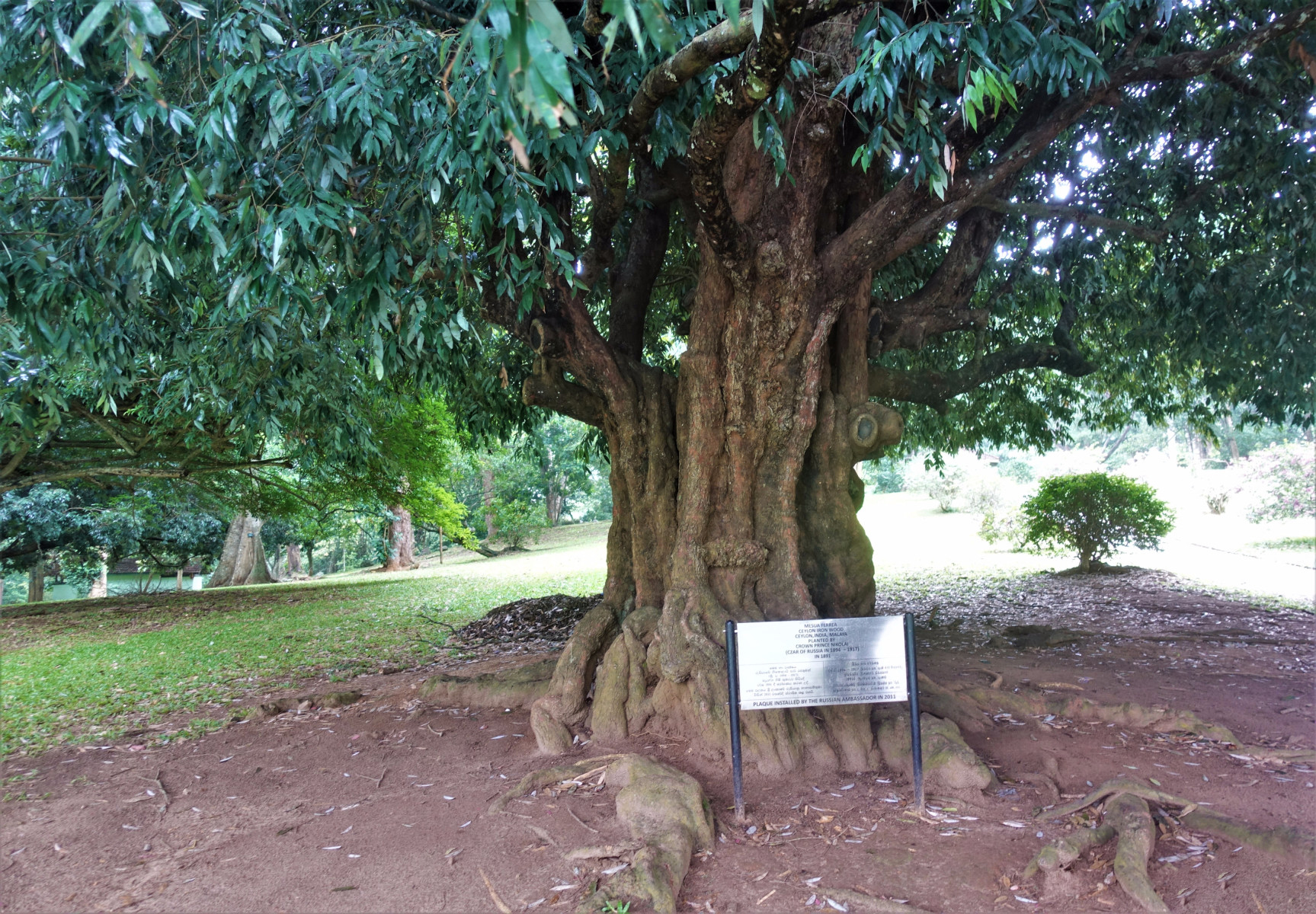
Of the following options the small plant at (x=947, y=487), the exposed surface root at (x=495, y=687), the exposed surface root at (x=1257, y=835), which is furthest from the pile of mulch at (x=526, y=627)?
the small plant at (x=947, y=487)

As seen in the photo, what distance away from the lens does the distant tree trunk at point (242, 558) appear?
24.1m

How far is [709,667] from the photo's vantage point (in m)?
5.41

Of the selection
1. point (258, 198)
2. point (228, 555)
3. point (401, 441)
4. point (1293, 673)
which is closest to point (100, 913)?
point (258, 198)

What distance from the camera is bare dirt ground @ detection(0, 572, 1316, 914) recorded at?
380 centimetres

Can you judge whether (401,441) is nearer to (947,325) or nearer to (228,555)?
(947,325)

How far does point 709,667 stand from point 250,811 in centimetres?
291

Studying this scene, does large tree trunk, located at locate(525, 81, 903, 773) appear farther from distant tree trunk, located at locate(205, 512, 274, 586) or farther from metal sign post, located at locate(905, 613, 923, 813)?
distant tree trunk, located at locate(205, 512, 274, 586)

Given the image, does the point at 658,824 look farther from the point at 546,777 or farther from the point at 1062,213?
the point at 1062,213

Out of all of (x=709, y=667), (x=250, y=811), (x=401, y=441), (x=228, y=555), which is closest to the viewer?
(x=250, y=811)

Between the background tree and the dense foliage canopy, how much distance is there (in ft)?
0.11

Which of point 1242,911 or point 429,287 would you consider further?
point 429,287

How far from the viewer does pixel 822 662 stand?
448 cm

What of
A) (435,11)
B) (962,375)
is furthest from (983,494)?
(435,11)

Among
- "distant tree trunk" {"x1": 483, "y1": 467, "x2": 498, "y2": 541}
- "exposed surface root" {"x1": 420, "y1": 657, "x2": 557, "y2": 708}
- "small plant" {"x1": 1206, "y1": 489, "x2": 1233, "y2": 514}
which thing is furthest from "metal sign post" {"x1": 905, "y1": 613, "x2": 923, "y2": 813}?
"distant tree trunk" {"x1": 483, "y1": 467, "x2": 498, "y2": 541}
